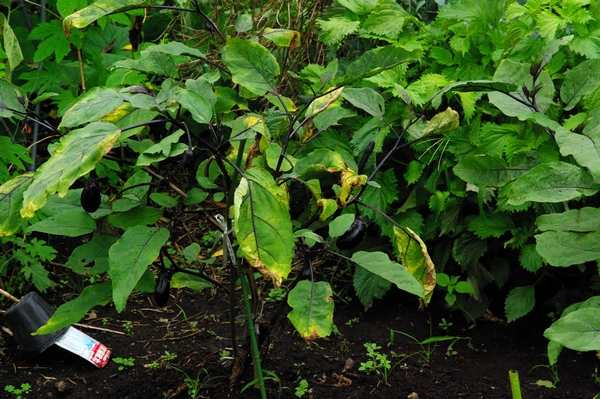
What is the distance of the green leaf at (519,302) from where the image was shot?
2.85 meters

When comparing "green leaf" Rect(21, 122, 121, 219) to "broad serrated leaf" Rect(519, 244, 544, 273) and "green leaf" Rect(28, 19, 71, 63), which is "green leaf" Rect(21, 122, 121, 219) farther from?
"green leaf" Rect(28, 19, 71, 63)

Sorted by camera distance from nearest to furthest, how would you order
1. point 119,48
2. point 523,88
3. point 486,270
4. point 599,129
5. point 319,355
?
point 599,129
point 523,88
point 319,355
point 486,270
point 119,48

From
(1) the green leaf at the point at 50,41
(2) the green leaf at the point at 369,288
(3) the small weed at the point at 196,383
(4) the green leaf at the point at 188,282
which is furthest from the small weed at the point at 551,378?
(1) the green leaf at the point at 50,41

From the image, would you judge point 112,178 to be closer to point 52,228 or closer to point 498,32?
point 52,228

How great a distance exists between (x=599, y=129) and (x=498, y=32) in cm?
136

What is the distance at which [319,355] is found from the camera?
275cm

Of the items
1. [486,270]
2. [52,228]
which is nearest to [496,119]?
[486,270]

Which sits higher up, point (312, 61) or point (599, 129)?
point (599, 129)

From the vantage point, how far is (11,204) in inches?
74.5

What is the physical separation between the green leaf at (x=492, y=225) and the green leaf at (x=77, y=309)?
1519 mm

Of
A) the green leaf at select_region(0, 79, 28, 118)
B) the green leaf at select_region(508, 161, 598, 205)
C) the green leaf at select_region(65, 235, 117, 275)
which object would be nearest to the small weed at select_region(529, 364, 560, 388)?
the green leaf at select_region(508, 161, 598, 205)

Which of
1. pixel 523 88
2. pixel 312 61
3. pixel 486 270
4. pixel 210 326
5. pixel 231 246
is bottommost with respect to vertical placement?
pixel 210 326

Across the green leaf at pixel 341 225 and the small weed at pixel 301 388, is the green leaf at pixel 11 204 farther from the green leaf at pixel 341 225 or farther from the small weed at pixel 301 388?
the small weed at pixel 301 388

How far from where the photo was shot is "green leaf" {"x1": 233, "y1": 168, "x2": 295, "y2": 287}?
1.73 meters
